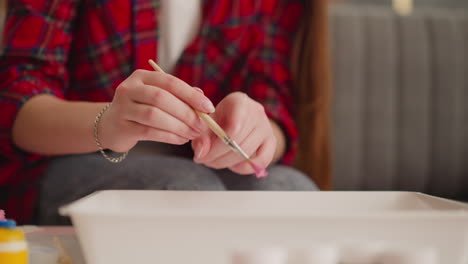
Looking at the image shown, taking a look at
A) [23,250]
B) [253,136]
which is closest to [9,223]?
[23,250]

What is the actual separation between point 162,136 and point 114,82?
295 millimetres

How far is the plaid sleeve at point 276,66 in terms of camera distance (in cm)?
76

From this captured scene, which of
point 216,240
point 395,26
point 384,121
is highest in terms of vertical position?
point 395,26

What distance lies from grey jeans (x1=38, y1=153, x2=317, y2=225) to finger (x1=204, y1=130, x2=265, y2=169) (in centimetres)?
4

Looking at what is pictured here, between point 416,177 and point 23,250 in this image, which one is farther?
point 416,177

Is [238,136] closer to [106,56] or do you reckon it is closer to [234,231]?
[234,231]

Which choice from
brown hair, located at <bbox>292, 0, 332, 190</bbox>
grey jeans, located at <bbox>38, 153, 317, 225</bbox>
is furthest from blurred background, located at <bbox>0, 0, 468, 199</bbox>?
grey jeans, located at <bbox>38, 153, 317, 225</bbox>

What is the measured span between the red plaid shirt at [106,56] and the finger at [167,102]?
0.28m

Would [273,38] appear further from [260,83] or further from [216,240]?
[216,240]

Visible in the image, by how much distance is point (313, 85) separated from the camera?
2.71 feet

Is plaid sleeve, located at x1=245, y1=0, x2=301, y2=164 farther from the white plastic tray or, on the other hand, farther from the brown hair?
the white plastic tray

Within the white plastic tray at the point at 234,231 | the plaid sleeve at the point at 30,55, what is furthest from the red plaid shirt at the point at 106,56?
the white plastic tray at the point at 234,231

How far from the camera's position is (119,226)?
11.8 inches

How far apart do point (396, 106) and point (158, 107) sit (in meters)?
0.90
